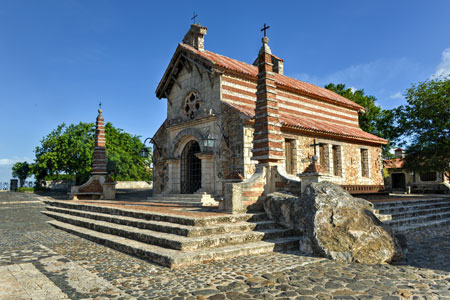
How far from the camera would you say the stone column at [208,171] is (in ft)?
46.3

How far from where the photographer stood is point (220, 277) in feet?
15.6

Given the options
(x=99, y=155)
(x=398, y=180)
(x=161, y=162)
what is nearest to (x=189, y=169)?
(x=161, y=162)

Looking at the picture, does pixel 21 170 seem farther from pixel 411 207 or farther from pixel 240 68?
pixel 411 207

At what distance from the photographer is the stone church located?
9391 millimetres

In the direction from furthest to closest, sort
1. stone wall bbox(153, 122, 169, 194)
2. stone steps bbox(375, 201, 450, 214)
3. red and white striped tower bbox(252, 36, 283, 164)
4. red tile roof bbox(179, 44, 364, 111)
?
stone wall bbox(153, 122, 169, 194) → red tile roof bbox(179, 44, 364, 111) → stone steps bbox(375, 201, 450, 214) → red and white striped tower bbox(252, 36, 283, 164)

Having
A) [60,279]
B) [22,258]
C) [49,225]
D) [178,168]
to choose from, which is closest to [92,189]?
[178,168]

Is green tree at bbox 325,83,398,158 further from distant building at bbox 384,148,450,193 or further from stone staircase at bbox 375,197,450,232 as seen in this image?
stone staircase at bbox 375,197,450,232

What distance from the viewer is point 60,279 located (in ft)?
15.6

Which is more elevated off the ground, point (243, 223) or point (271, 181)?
point (271, 181)

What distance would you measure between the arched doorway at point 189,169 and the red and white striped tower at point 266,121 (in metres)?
7.29

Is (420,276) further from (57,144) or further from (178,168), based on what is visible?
(57,144)

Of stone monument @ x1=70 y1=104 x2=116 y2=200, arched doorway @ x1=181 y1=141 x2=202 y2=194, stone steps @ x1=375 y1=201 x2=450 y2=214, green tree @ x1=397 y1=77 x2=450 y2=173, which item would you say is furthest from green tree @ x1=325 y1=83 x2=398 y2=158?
stone monument @ x1=70 y1=104 x2=116 y2=200

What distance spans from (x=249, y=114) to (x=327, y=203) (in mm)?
6900

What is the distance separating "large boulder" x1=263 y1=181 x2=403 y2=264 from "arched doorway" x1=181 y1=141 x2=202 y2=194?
9767 mm
